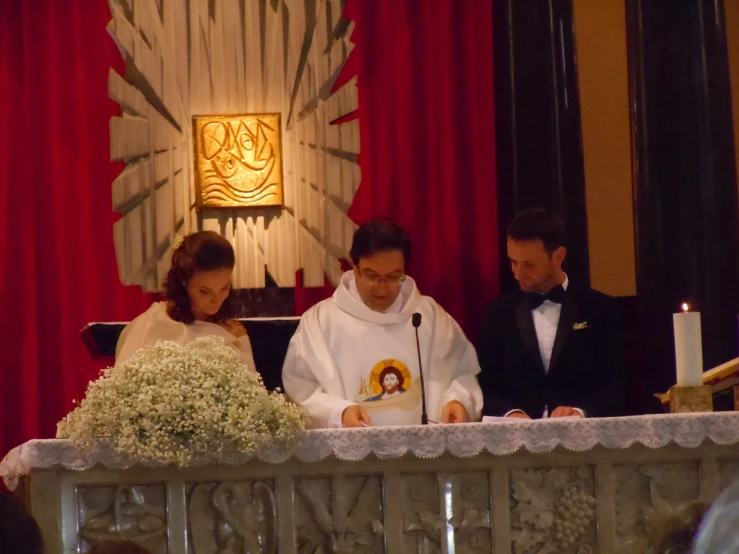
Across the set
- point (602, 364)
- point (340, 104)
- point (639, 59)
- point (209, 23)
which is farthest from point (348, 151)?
point (602, 364)

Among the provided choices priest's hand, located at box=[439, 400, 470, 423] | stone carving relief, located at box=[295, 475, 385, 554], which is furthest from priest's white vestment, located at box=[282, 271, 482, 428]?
stone carving relief, located at box=[295, 475, 385, 554]

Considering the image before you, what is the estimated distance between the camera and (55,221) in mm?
5906

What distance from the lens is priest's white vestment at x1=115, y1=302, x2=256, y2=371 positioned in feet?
13.7

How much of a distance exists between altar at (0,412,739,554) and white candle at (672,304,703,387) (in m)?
0.20

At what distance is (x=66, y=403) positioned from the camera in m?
5.88

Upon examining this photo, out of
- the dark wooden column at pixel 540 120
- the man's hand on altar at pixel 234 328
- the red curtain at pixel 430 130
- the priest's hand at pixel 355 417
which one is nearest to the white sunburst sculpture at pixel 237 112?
the red curtain at pixel 430 130

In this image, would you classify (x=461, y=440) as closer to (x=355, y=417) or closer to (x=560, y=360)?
(x=355, y=417)

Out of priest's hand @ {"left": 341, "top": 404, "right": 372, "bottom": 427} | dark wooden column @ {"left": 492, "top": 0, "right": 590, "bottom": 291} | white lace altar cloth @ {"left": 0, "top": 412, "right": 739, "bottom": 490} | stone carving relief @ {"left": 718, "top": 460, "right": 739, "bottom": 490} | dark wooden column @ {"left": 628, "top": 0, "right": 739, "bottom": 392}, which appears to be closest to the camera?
white lace altar cloth @ {"left": 0, "top": 412, "right": 739, "bottom": 490}

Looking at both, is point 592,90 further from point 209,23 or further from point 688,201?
point 209,23

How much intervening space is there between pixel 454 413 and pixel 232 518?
101 centimetres

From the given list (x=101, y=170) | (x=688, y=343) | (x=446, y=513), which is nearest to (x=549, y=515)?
(x=446, y=513)

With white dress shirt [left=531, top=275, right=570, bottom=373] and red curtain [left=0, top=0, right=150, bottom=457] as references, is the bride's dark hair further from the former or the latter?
red curtain [left=0, top=0, right=150, bottom=457]

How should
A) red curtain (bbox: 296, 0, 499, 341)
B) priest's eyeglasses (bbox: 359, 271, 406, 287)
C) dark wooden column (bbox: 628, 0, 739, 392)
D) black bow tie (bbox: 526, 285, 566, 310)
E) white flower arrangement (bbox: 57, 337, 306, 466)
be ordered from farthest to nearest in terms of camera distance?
red curtain (bbox: 296, 0, 499, 341) → dark wooden column (bbox: 628, 0, 739, 392) → black bow tie (bbox: 526, 285, 566, 310) → priest's eyeglasses (bbox: 359, 271, 406, 287) → white flower arrangement (bbox: 57, 337, 306, 466)

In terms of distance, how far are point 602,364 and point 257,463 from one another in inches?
63.3
